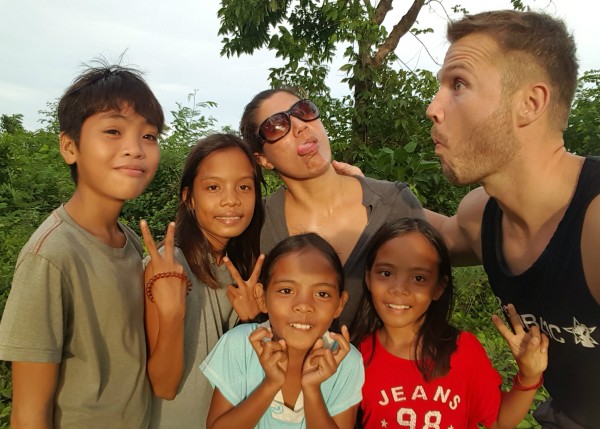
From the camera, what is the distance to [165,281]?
186 cm

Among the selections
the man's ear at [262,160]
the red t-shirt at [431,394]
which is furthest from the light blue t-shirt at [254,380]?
the man's ear at [262,160]

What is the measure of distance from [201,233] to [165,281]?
486mm

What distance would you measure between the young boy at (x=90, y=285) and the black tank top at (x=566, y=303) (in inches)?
60.0

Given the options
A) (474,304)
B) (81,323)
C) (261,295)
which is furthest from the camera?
(474,304)

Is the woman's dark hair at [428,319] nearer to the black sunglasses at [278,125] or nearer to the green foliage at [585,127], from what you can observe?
the black sunglasses at [278,125]

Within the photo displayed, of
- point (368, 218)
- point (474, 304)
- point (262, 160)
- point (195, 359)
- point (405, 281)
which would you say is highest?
point (262, 160)

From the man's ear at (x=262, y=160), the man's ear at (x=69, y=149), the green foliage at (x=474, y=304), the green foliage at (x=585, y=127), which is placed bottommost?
the green foliage at (x=474, y=304)

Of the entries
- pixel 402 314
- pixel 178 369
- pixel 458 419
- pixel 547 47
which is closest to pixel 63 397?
pixel 178 369

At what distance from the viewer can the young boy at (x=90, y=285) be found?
152cm

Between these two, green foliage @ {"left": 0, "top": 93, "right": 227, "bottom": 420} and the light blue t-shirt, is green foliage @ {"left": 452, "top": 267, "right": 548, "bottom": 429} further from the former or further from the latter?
green foliage @ {"left": 0, "top": 93, "right": 227, "bottom": 420}

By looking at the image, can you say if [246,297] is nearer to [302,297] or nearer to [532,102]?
[302,297]

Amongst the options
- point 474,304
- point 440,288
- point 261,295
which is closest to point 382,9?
point 474,304

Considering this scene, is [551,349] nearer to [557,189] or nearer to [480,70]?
[557,189]

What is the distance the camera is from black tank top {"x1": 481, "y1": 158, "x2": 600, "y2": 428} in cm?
177
